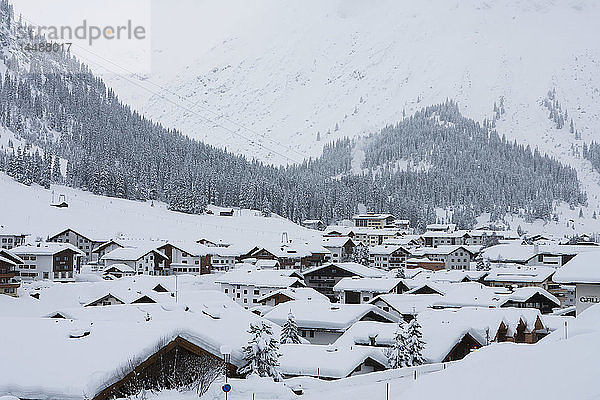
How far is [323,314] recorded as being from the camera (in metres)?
41.2

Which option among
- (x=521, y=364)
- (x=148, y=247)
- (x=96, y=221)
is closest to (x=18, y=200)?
(x=96, y=221)

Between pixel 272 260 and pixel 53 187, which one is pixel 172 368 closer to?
pixel 272 260

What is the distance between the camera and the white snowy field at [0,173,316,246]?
102250 millimetres

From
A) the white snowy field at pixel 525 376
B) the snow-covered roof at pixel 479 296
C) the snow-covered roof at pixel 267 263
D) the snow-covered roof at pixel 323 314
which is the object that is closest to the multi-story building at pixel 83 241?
the snow-covered roof at pixel 267 263

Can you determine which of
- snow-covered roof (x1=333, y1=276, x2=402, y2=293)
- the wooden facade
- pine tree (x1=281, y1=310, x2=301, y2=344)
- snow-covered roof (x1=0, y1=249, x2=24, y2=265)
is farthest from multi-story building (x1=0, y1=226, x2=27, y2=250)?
the wooden facade

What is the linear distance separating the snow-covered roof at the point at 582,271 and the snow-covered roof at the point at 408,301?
45.0 ft

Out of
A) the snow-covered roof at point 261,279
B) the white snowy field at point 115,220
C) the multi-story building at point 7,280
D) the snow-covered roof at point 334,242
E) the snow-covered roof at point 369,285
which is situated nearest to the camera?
the multi-story building at point 7,280

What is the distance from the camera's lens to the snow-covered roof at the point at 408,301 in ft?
158

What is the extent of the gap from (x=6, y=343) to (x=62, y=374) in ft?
9.36

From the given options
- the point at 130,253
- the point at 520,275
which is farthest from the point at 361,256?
the point at 520,275

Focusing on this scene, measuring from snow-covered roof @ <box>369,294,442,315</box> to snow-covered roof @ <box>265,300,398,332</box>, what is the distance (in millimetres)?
3577

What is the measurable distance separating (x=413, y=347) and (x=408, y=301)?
21151 millimetres

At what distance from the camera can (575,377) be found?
27.6 ft

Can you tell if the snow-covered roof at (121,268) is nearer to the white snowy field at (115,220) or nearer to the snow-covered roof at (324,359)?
the white snowy field at (115,220)
